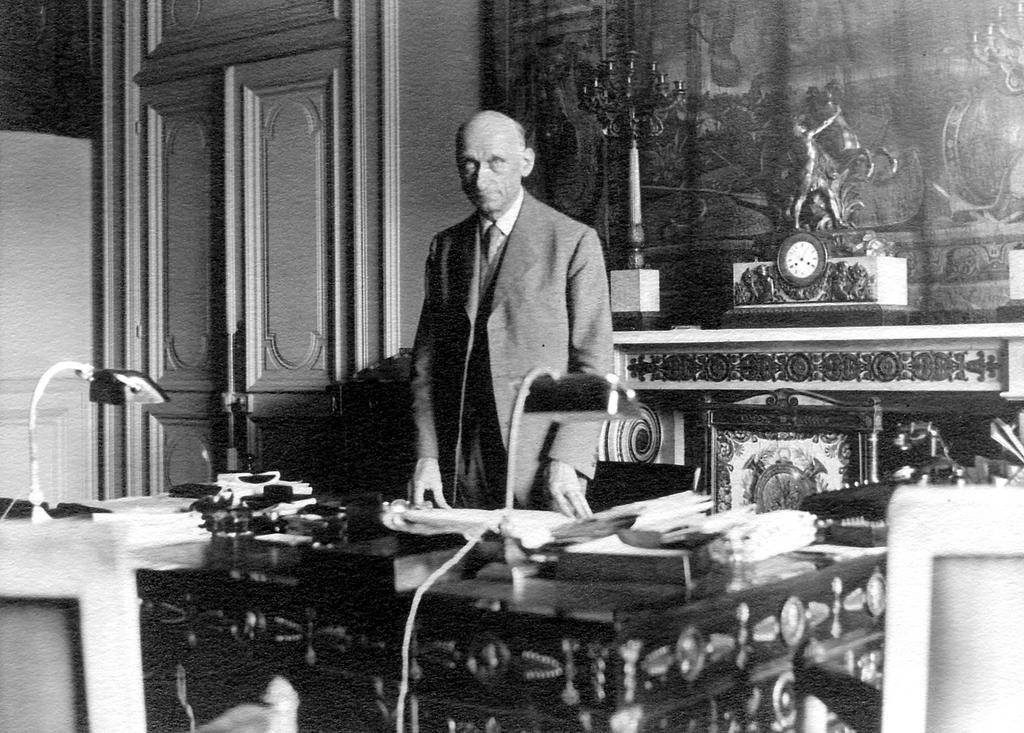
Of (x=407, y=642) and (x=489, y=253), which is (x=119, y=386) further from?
(x=489, y=253)

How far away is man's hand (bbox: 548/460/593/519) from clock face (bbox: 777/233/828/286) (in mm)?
1431

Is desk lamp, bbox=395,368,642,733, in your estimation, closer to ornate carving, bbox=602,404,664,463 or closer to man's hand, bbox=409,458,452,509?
man's hand, bbox=409,458,452,509

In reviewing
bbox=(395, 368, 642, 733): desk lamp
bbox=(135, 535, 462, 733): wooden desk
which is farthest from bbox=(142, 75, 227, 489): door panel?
Result: bbox=(395, 368, 642, 733): desk lamp

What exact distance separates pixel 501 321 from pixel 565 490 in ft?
1.57

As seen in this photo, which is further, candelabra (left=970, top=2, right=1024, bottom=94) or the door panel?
the door panel

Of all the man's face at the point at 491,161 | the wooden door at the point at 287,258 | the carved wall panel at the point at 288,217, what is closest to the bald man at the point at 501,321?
the man's face at the point at 491,161

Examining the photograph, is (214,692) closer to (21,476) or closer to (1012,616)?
(1012,616)

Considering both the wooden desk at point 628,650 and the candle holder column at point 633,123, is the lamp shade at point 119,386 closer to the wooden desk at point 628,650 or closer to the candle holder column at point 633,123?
the wooden desk at point 628,650

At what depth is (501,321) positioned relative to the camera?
101 inches

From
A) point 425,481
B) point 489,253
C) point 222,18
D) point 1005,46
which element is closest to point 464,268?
point 489,253

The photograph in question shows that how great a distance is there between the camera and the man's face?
2.50m

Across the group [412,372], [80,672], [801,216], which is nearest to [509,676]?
[80,672]

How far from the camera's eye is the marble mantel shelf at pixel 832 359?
3.18 metres

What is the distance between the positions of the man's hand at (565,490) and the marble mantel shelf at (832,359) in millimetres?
1403
